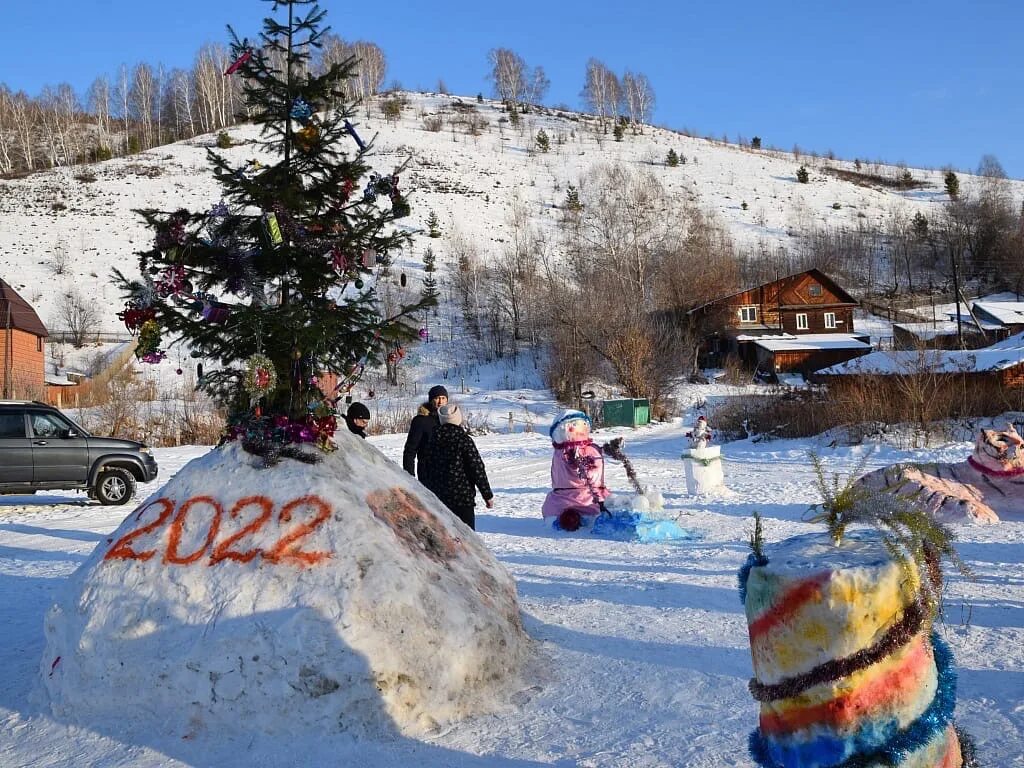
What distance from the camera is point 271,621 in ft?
14.2

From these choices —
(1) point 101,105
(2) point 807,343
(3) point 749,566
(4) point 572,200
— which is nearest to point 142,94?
(1) point 101,105

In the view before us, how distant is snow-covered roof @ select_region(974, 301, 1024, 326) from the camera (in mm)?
44991

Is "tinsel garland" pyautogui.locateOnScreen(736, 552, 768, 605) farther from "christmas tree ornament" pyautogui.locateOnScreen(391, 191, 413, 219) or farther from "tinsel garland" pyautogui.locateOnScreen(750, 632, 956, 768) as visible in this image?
"christmas tree ornament" pyautogui.locateOnScreen(391, 191, 413, 219)

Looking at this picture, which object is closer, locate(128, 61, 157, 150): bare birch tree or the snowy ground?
the snowy ground

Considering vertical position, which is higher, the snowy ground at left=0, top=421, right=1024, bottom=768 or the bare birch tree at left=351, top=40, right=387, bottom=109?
the bare birch tree at left=351, top=40, right=387, bottom=109

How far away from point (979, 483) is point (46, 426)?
50.0 ft

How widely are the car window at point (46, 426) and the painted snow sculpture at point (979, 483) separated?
1352 cm

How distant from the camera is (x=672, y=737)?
13.8ft

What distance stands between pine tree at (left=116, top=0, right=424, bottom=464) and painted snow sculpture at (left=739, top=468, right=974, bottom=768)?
343 centimetres

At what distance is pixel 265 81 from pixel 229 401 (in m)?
2.31

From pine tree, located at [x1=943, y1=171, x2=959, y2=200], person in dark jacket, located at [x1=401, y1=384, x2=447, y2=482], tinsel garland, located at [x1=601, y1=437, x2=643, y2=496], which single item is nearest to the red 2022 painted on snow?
person in dark jacket, located at [x1=401, y1=384, x2=447, y2=482]

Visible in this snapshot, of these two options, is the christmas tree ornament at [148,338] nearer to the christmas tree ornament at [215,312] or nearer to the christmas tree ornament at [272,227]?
the christmas tree ornament at [215,312]

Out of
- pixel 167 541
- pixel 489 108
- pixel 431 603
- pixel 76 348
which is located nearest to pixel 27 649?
pixel 167 541

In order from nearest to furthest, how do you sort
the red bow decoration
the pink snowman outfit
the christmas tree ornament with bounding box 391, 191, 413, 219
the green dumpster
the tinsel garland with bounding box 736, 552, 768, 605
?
the tinsel garland with bounding box 736, 552, 768, 605 < the red bow decoration < the christmas tree ornament with bounding box 391, 191, 413, 219 < the pink snowman outfit < the green dumpster
